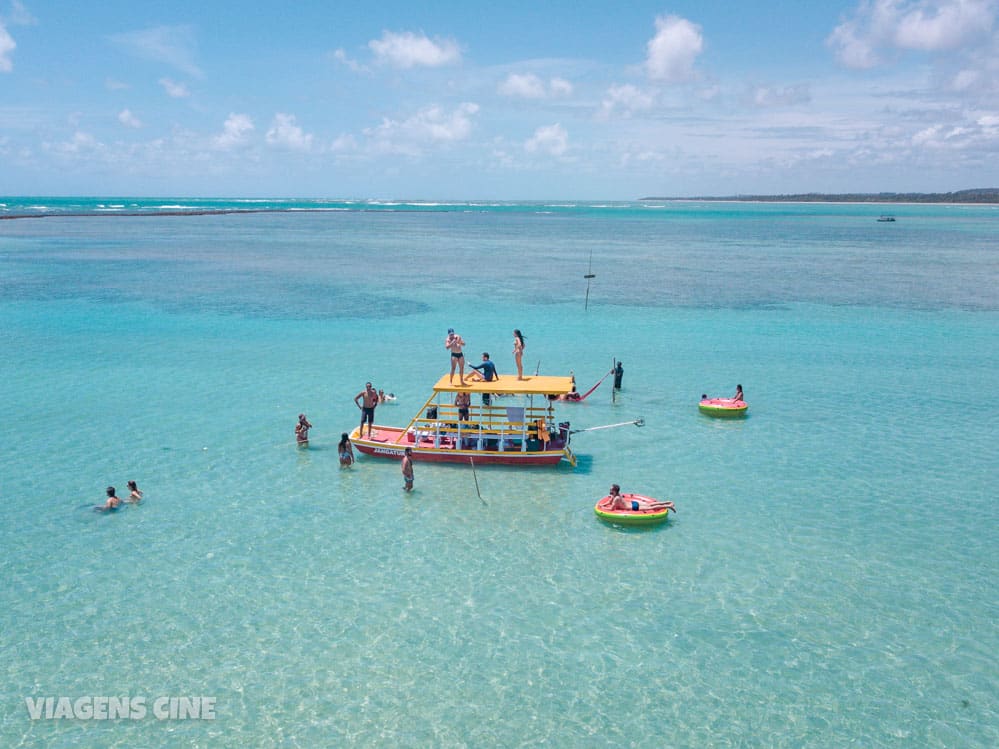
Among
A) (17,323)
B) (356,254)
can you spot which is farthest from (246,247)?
(17,323)

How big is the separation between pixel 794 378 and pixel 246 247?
82.9 metres

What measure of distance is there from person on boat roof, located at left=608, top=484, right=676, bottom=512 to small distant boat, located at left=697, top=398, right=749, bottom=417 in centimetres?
920

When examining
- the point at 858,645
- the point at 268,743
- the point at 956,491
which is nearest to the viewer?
the point at 268,743

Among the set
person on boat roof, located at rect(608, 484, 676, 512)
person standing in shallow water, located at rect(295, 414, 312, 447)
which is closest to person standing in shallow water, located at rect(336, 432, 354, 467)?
person standing in shallow water, located at rect(295, 414, 312, 447)

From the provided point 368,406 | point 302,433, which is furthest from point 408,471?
point 302,433

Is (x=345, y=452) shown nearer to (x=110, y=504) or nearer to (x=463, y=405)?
(x=463, y=405)

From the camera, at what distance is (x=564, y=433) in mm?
24281

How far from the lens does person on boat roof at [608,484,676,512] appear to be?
19.5 meters

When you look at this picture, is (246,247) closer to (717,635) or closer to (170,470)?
(170,470)

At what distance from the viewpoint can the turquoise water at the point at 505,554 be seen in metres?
13.1

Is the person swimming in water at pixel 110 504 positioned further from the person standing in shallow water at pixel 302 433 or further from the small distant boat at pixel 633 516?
the small distant boat at pixel 633 516

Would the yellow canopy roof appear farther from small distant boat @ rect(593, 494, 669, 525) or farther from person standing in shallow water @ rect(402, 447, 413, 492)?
small distant boat @ rect(593, 494, 669, 525)

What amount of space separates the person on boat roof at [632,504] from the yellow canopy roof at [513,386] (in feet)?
13.2

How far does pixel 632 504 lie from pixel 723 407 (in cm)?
1004
